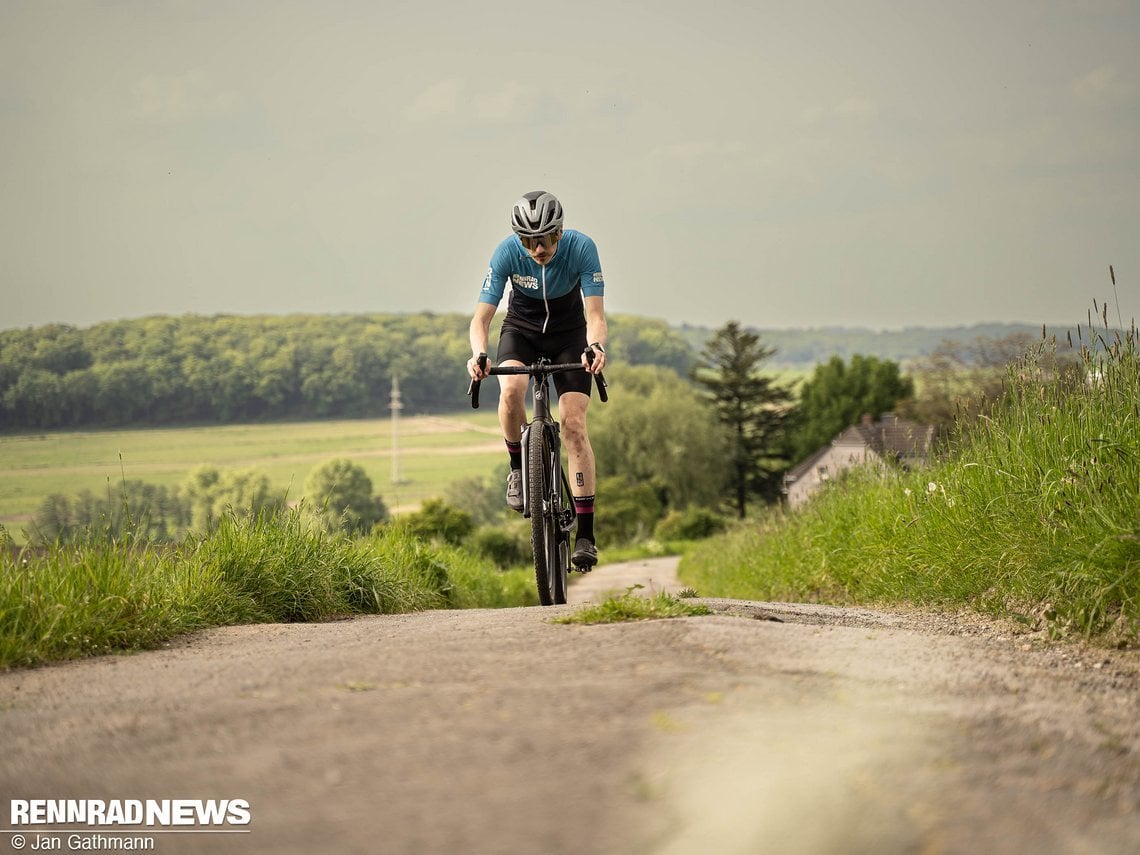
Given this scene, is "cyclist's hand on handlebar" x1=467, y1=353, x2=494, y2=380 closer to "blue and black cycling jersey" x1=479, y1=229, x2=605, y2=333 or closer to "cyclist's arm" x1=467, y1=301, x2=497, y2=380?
"cyclist's arm" x1=467, y1=301, x2=497, y2=380

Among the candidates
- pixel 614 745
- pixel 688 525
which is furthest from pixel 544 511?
pixel 688 525

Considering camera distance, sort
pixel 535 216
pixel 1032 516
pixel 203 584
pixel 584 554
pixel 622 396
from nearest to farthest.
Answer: pixel 1032 516
pixel 203 584
pixel 535 216
pixel 584 554
pixel 622 396

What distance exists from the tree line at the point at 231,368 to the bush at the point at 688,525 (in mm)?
44589

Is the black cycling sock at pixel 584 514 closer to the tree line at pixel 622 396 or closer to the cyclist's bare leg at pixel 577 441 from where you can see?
the cyclist's bare leg at pixel 577 441

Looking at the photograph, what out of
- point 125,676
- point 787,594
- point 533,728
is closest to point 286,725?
point 533,728

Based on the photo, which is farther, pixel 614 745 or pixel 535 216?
pixel 535 216

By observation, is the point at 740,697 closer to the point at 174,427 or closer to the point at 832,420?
the point at 832,420

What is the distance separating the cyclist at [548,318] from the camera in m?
7.20

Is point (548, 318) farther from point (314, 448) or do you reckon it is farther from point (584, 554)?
point (314, 448)

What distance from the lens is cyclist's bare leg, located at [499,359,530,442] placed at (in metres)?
7.46

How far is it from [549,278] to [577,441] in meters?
1.14

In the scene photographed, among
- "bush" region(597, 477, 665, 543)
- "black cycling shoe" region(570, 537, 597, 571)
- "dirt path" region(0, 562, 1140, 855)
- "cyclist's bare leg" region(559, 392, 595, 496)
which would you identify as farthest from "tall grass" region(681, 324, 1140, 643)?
"bush" region(597, 477, 665, 543)

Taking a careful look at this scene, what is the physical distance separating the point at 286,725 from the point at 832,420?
90352 millimetres

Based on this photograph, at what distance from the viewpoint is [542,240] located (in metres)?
7.21
